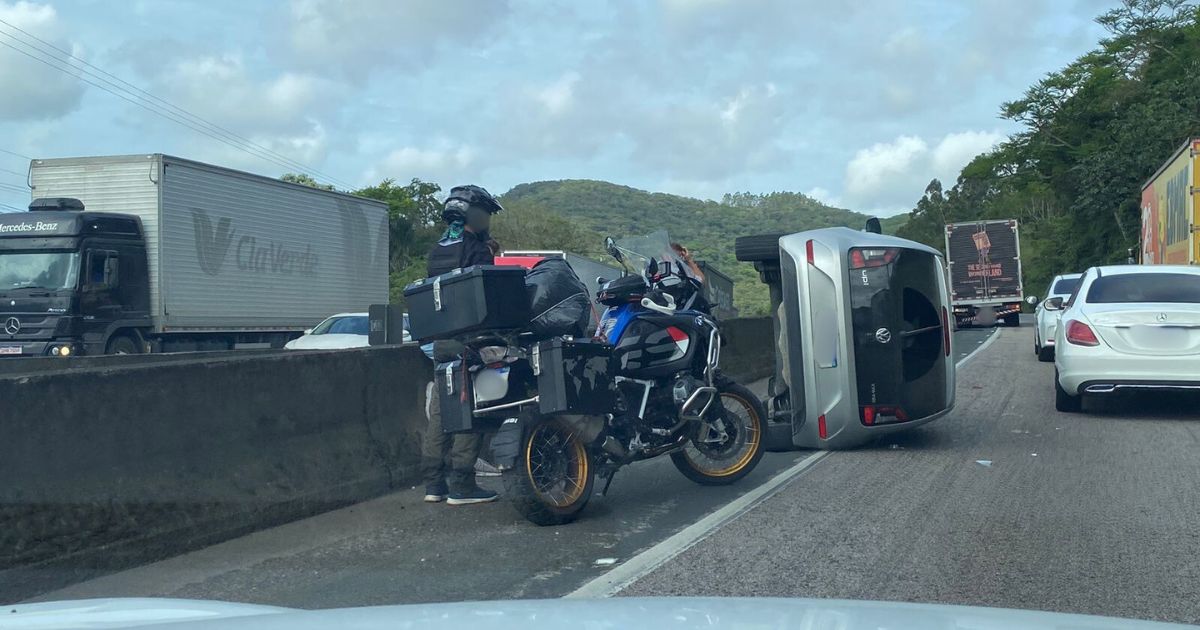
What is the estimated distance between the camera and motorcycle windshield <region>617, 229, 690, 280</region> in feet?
26.5

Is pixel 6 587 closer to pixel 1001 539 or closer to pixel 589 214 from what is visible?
pixel 1001 539

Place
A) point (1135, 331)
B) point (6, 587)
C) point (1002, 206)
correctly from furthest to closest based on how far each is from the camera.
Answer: point (1002, 206) < point (1135, 331) < point (6, 587)

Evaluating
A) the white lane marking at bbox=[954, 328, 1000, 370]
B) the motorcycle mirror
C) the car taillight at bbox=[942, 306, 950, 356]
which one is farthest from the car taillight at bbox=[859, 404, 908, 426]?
the white lane marking at bbox=[954, 328, 1000, 370]

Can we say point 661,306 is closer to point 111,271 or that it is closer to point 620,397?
point 620,397

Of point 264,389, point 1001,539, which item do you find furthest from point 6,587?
point 1001,539

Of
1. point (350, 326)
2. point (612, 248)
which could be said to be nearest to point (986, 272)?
point (350, 326)

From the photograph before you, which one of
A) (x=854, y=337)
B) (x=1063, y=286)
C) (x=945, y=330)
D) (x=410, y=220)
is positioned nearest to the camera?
(x=854, y=337)

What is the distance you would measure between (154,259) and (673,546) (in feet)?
58.0

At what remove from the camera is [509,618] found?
116 inches

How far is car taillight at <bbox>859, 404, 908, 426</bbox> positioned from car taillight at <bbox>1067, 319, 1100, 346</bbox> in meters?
3.35

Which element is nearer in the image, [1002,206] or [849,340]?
[849,340]

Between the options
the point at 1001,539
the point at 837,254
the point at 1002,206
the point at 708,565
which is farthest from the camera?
the point at 1002,206

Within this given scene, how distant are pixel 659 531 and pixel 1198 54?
163ft

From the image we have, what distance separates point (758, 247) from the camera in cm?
1027
